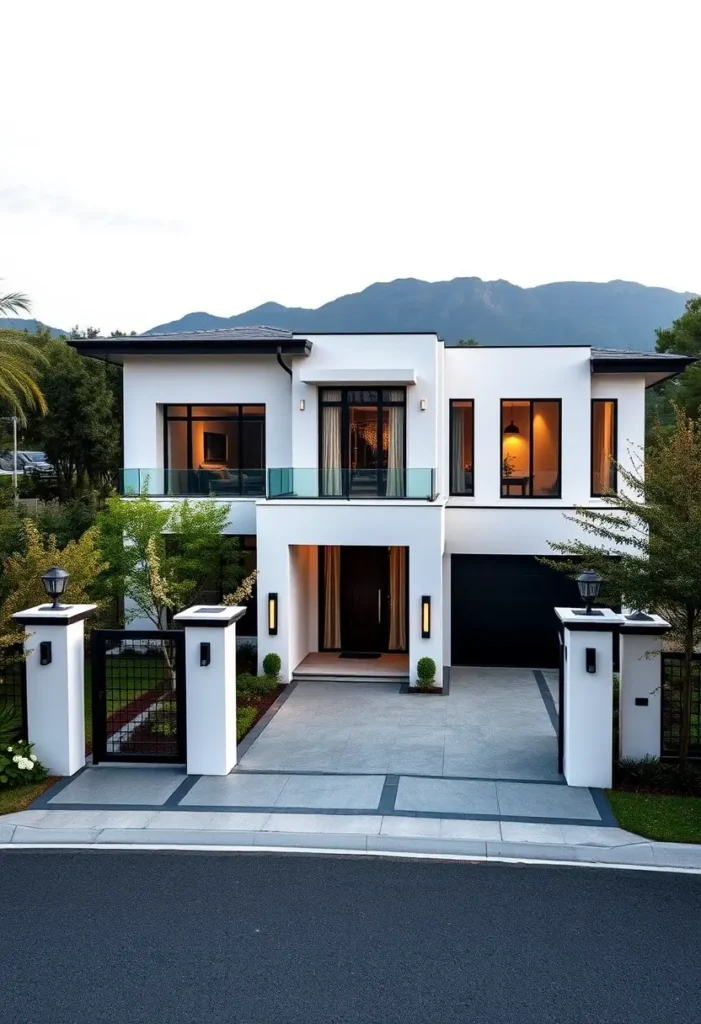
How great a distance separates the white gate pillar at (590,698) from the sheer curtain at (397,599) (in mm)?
8515

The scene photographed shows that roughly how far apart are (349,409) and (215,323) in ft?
511

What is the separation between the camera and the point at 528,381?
1808cm

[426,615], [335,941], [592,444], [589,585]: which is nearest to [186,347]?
[426,615]

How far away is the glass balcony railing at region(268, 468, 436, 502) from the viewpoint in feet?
51.8

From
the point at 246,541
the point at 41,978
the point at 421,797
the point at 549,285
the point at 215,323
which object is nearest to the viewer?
the point at 41,978

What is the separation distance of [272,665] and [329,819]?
23.0 ft

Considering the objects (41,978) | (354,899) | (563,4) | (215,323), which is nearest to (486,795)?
(354,899)

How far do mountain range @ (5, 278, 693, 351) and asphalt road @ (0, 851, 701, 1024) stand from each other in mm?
161201

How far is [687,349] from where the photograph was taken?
32.3 metres

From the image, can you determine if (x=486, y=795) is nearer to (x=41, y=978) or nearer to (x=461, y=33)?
(x=41, y=978)

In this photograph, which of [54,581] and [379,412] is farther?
[379,412]

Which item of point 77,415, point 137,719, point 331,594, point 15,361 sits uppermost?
point 15,361

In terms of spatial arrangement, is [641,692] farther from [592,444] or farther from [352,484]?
[592,444]

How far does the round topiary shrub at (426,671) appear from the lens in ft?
50.3
